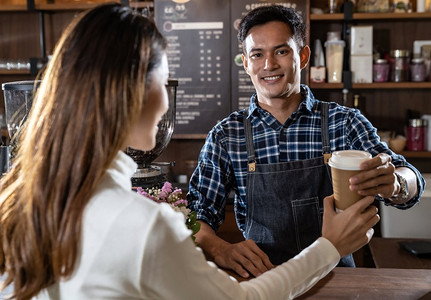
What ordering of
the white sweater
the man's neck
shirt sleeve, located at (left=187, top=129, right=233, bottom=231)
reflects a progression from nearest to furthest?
the white sweater, shirt sleeve, located at (left=187, top=129, right=233, bottom=231), the man's neck

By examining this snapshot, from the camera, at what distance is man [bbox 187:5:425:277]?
Answer: 183 cm

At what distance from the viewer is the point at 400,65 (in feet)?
11.1

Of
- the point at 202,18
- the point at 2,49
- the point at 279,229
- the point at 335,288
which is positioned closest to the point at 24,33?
the point at 2,49

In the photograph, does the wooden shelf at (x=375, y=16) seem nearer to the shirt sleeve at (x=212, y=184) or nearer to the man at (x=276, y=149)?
the man at (x=276, y=149)

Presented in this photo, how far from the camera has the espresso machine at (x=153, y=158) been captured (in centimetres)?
176

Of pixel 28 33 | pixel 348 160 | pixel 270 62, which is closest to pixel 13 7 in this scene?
pixel 28 33

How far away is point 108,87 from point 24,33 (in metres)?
3.52

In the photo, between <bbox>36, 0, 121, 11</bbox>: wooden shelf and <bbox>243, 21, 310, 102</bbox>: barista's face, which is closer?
<bbox>243, 21, 310, 102</bbox>: barista's face

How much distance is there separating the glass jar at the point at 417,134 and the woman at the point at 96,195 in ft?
9.50

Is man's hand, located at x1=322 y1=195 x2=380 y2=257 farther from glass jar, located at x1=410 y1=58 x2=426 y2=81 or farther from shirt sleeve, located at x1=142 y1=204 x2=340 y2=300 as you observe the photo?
glass jar, located at x1=410 y1=58 x2=426 y2=81

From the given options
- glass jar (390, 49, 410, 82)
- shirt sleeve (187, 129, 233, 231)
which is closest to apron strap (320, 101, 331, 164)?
shirt sleeve (187, 129, 233, 231)

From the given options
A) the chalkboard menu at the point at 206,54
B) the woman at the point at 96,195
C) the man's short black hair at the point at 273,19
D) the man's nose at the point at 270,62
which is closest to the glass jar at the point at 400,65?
the chalkboard menu at the point at 206,54

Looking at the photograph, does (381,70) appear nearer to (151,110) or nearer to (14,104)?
(14,104)

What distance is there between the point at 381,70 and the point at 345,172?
2.41 meters
